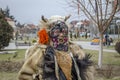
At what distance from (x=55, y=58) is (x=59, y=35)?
28 cm

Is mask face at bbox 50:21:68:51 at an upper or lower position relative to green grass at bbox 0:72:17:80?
upper

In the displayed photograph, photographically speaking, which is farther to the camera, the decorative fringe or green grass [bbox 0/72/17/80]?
green grass [bbox 0/72/17/80]

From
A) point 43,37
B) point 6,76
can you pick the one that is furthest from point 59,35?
point 6,76

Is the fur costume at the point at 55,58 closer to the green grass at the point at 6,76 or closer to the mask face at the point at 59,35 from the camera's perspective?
the mask face at the point at 59,35

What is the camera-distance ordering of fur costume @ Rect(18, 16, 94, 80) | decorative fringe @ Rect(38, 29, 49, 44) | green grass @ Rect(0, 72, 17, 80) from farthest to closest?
green grass @ Rect(0, 72, 17, 80), decorative fringe @ Rect(38, 29, 49, 44), fur costume @ Rect(18, 16, 94, 80)

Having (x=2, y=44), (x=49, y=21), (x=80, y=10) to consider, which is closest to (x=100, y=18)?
(x=80, y=10)

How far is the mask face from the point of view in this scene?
3.61 metres

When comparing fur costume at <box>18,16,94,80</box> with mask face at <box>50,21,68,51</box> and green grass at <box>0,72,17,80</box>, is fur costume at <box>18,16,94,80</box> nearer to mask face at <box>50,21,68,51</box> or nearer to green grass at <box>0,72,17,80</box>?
mask face at <box>50,21,68,51</box>

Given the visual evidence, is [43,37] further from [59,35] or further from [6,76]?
[6,76]

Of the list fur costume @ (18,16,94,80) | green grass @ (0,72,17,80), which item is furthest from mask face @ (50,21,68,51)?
green grass @ (0,72,17,80)

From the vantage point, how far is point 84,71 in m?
3.62

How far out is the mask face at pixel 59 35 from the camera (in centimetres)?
361

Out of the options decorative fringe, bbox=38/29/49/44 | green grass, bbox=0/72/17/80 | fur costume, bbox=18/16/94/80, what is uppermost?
decorative fringe, bbox=38/29/49/44

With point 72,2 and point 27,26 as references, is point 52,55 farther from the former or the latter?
point 27,26
